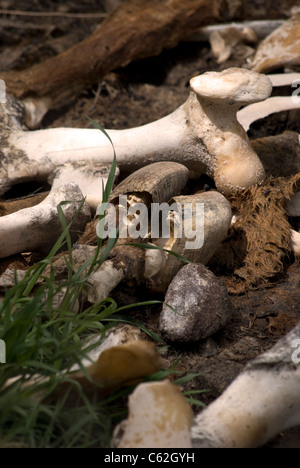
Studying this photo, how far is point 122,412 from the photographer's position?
1.69m

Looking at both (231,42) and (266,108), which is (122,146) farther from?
(231,42)

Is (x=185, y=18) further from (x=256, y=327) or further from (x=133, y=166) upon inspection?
(x=256, y=327)

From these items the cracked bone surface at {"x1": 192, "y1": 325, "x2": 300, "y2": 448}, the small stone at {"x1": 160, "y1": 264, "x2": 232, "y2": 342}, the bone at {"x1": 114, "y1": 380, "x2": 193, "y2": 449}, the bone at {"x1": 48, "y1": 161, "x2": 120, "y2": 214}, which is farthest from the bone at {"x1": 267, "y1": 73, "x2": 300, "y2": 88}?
the bone at {"x1": 114, "y1": 380, "x2": 193, "y2": 449}

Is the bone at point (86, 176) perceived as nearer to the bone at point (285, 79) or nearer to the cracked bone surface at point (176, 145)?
the cracked bone surface at point (176, 145)

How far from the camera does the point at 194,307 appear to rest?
1991 millimetres

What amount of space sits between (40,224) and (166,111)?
1.41 meters

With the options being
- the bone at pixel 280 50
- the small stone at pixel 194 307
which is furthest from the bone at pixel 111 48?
the small stone at pixel 194 307

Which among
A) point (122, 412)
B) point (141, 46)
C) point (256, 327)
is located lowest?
point (256, 327)

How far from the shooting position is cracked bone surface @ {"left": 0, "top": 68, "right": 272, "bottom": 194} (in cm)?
252

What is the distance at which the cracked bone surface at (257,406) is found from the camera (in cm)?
154

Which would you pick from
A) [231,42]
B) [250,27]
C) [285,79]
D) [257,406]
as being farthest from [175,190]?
[250,27]

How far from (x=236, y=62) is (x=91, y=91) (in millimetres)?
901
